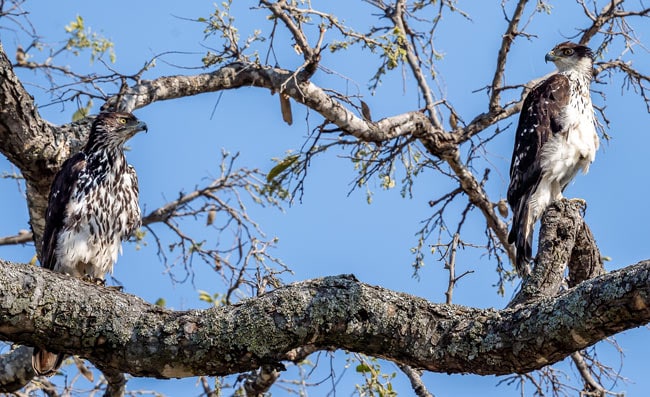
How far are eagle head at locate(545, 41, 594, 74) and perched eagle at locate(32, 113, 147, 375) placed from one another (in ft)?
11.5

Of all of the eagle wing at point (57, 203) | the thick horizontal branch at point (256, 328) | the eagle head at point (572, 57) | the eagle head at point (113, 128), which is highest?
the eagle head at point (572, 57)

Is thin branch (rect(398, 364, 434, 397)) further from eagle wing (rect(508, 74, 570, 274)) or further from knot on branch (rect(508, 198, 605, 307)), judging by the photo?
eagle wing (rect(508, 74, 570, 274))

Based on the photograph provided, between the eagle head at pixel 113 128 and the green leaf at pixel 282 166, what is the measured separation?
943 mm

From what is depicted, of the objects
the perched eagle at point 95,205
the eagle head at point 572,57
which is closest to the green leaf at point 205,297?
the perched eagle at point 95,205

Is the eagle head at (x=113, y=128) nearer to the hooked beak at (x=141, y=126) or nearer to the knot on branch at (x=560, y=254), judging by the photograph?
the hooked beak at (x=141, y=126)

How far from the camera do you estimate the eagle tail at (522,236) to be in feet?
20.7

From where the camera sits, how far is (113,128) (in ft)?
21.5

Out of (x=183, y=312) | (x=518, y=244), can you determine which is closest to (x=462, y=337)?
(x=183, y=312)

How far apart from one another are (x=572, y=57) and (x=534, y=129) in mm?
845

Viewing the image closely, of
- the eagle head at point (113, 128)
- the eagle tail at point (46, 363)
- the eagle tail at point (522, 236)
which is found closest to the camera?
the eagle tail at point (46, 363)

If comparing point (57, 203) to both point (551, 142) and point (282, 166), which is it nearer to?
point (282, 166)

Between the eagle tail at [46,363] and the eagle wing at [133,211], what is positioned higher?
the eagle wing at [133,211]

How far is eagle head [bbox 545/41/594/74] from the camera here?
306 inches

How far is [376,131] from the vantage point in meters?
6.76
